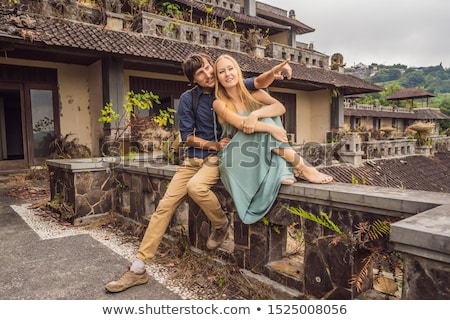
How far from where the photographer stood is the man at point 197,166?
8.77ft

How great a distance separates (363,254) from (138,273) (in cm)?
178

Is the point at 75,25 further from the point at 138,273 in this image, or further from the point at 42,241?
the point at 138,273

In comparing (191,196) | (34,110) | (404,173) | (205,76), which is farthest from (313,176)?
(404,173)

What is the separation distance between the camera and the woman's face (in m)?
2.59

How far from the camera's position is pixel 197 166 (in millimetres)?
2895

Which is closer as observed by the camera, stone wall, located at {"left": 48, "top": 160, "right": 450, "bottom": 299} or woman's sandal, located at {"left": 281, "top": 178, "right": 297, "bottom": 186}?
stone wall, located at {"left": 48, "top": 160, "right": 450, "bottom": 299}

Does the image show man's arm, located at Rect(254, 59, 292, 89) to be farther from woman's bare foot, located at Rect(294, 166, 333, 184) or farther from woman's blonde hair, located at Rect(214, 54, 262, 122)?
woman's bare foot, located at Rect(294, 166, 333, 184)

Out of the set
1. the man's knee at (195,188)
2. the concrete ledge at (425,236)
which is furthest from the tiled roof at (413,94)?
the concrete ledge at (425,236)

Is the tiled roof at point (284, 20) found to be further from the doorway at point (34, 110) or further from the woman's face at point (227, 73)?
the woman's face at point (227, 73)

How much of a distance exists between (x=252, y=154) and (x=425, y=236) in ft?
4.50

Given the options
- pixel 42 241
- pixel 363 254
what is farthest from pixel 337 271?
pixel 42 241

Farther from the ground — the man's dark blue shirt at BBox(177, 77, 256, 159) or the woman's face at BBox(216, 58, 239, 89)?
the woman's face at BBox(216, 58, 239, 89)

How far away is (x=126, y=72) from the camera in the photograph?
32.9ft

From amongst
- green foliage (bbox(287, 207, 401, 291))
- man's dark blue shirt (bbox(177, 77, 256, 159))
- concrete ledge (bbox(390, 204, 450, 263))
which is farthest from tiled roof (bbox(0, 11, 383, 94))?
concrete ledge (bbox(390, 204, 450, 263))
